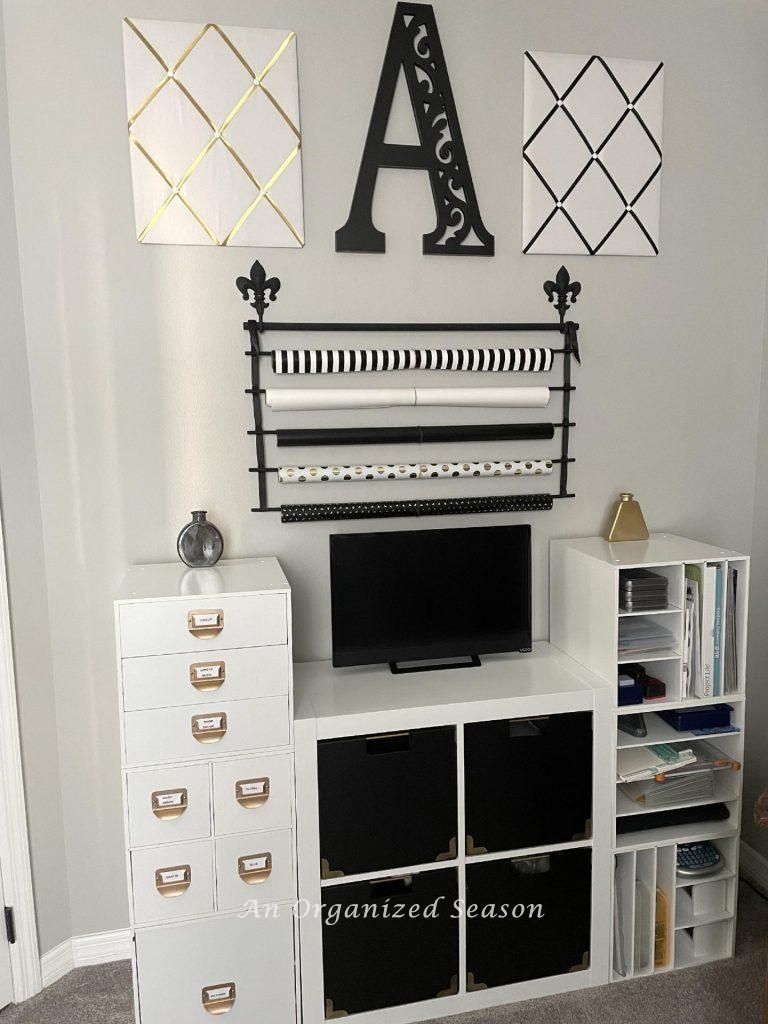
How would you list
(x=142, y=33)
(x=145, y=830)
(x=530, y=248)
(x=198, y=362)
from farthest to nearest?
(x=530, y=248)
(x=198, y=362)
(x=142, y=33)
(x=145, y=830)

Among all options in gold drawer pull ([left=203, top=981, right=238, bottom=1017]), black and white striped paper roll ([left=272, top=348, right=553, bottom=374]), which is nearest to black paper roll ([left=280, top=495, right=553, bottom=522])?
black and white striped paper roll ([left=272, top=348, right=553, bottom=374])

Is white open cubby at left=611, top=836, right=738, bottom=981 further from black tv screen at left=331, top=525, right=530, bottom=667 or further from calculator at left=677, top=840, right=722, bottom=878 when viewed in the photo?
black tv screen at left=331, top=525, right=530, bottom=667

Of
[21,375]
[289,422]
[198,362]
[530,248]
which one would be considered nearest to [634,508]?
[530,248]

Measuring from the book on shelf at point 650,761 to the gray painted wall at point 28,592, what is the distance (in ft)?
5.23

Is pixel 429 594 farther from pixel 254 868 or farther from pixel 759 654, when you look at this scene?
pixel 759 654

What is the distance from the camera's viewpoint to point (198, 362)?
2283 mm

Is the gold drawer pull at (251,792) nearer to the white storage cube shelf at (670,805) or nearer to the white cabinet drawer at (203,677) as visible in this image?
the white cabinet drawer at (203,677)

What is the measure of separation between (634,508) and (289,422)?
1085mm

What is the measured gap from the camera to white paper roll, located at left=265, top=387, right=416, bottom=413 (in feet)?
7.47

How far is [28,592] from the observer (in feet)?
7.25

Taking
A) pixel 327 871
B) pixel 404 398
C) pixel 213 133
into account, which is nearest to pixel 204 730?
pixel 327 871

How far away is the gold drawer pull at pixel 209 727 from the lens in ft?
6.47

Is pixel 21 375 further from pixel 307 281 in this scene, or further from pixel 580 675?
pixel 580 675

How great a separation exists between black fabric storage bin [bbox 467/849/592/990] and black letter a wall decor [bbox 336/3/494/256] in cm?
174
